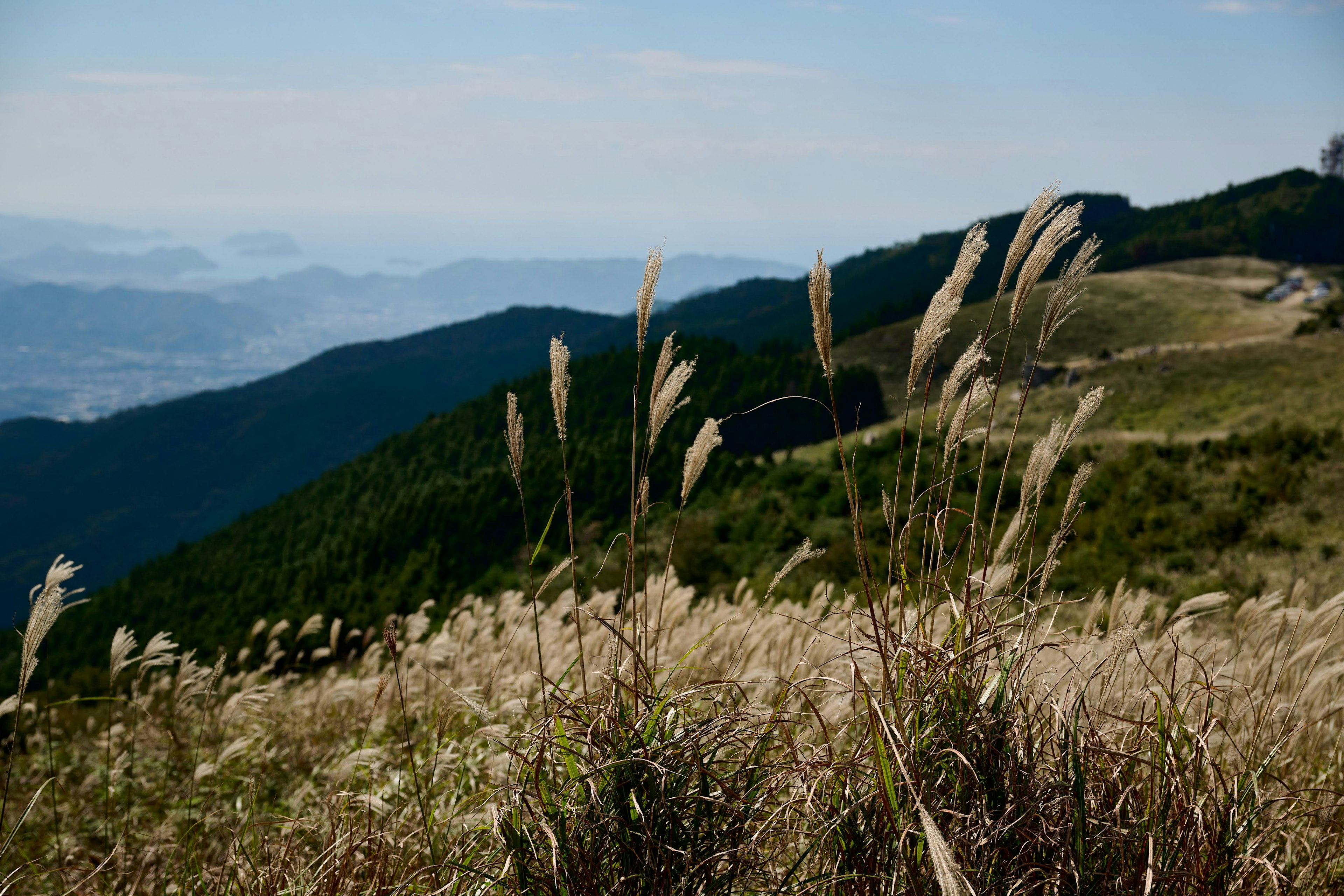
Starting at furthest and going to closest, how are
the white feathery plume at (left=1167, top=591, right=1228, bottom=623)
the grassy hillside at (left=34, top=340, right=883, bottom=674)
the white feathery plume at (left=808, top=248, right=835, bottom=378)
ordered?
the grassy hillside at (left=34, top=340, right=883, bottom=674), the white feathery plume at (left=1167, top=591, right=1228, bottom=623), the white feathery plume at (left=808, top=248, right=835, bottom=378)

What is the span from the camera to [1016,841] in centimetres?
164

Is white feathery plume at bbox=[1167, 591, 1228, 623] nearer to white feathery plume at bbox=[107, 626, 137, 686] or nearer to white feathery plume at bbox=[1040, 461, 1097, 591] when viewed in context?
white feathery plume at bbox=[1040, 461, 1097, 591]

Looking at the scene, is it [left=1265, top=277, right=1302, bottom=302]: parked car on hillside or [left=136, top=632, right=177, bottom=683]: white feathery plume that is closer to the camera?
[left=136, top=632, right=177, bottom=683]: white feathery plume

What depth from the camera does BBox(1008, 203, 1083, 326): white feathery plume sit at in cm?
161

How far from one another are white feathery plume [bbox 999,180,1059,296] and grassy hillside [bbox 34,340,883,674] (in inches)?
576

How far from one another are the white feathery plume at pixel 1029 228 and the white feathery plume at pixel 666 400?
668 mm

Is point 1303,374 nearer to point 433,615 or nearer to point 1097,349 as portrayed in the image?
point 1097,349

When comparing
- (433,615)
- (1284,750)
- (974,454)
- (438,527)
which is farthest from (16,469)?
(1284,750)

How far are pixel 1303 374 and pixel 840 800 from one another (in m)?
31.5

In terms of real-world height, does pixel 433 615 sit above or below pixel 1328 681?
below

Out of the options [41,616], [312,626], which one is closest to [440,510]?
[312,626]

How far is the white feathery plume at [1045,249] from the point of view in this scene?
5.28 ft

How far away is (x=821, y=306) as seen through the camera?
1561 mm

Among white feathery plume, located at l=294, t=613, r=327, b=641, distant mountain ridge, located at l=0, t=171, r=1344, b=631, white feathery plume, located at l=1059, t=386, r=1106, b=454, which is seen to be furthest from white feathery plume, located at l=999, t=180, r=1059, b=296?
distant mountain ridge, located at l=0, t=171, r=1344, b=631
